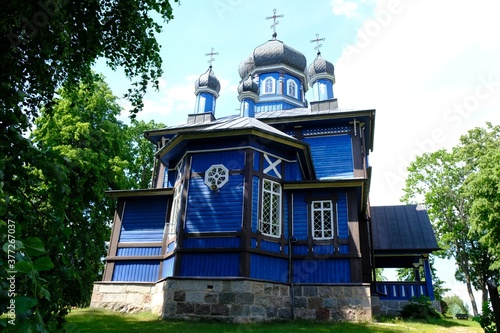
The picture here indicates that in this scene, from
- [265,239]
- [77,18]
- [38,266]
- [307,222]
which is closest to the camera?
[38,266]

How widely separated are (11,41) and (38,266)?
3.80m

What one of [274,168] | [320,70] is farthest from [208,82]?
[274,168]

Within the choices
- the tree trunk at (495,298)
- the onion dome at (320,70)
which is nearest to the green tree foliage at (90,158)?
the onion dome at (320,70)

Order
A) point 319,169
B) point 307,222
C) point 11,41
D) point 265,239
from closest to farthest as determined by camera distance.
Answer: point 11,41
point 265,239
point 307,222
point 319,169

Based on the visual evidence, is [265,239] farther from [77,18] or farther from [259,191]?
[77,18]

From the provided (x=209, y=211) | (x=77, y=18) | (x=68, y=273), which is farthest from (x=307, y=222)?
(x=68, y=273)

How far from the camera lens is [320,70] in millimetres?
18391

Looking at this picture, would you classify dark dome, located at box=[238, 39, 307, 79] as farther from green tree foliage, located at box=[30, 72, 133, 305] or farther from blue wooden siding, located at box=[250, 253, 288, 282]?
blue wooden siding, located at box=[250, 253, 288, 282]

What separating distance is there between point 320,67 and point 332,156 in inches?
233

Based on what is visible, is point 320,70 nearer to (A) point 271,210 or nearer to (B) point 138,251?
(A) point 271,210

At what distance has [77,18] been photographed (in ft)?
20.0

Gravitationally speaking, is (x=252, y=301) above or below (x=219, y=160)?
below

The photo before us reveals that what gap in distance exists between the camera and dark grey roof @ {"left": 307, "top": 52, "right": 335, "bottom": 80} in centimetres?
1838

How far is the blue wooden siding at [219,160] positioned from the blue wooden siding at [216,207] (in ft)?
1.20
